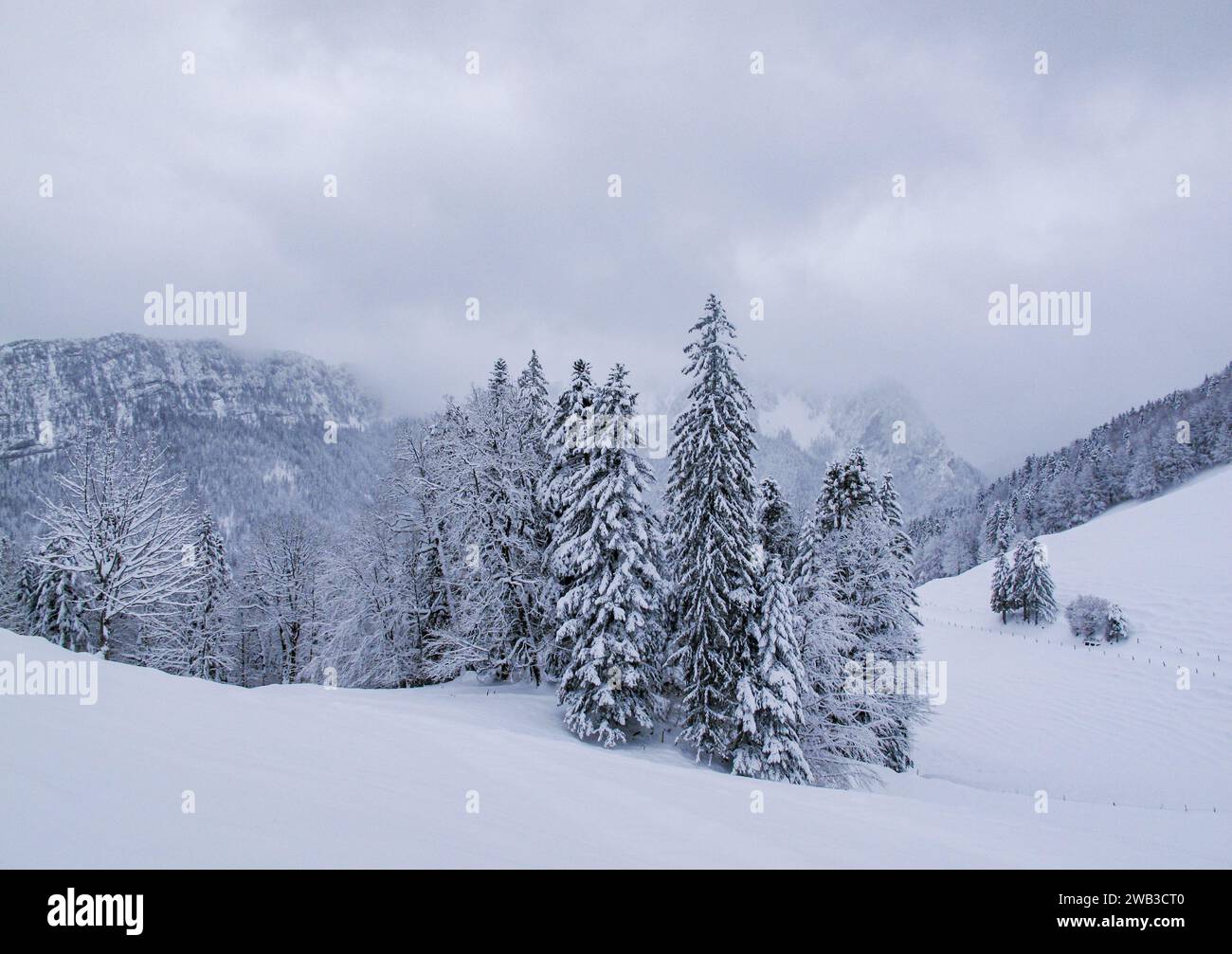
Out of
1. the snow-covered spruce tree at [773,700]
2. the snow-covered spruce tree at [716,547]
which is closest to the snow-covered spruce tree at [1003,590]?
the snow-covered spruce tree at [773,700]

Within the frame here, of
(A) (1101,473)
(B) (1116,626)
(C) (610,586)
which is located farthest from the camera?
(A) (1101,473)

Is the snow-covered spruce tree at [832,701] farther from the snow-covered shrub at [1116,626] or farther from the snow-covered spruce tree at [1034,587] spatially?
the snow-covered spruce tree at [1034,587]

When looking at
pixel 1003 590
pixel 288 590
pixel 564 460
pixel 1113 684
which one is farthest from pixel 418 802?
pixel 1003 590

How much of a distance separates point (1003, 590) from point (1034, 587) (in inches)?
146

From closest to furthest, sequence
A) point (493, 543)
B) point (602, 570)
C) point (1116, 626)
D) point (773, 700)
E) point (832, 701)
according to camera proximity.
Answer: point (773, 700), point (602, 570), point (832, 701), point (493, 543), point (1116, 626)

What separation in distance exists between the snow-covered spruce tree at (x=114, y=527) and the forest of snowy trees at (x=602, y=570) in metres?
0.08

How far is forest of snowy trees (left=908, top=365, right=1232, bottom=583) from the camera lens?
320 feet

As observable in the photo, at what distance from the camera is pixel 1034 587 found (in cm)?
6078

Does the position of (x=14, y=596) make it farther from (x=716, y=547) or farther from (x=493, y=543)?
(x=716, y=547)

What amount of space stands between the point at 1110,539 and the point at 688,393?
87.2 metres

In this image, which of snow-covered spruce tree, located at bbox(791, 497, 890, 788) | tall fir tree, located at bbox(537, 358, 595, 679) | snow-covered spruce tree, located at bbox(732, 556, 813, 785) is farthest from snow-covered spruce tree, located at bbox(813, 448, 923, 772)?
tall fir tree, located at bbox(537, 358, 595, 679)

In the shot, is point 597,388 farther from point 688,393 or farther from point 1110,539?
point 1110,539
